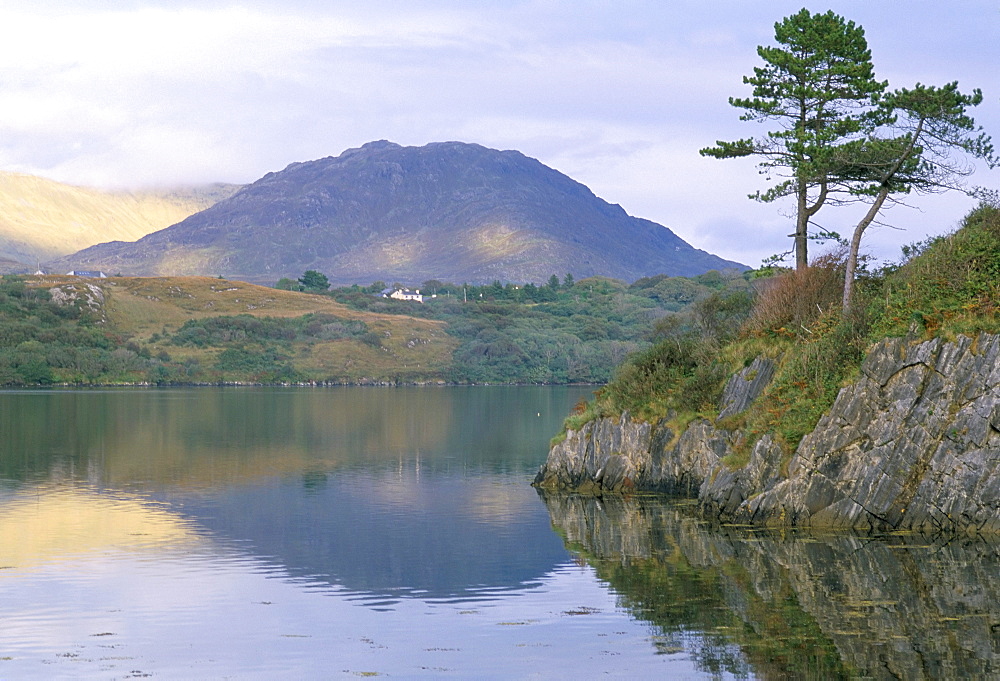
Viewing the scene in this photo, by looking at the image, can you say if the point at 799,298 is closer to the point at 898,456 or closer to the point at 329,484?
the point at 898,456

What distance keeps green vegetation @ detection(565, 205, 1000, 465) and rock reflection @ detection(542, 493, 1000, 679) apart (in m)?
4.70

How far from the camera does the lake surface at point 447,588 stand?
66.2 ft

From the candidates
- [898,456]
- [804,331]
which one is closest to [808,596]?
[898,456]

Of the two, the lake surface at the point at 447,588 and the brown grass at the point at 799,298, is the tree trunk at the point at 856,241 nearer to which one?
the brown grass at the point at 799,298

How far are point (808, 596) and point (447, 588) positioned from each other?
28.0 feet

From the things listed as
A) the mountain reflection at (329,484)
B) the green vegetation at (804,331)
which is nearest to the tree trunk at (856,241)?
the green vegetation at (804,331)

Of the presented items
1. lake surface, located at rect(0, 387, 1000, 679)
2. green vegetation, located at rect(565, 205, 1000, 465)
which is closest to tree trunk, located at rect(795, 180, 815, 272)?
green vegetation, located at rect(565, 205, 1000, 465)

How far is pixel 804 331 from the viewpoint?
38.3 meters

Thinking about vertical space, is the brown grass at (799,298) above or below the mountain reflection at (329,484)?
above

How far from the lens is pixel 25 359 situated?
18975 cm

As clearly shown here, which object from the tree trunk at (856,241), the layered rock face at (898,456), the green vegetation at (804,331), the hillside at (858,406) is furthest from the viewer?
the tree trunk at (856,241)

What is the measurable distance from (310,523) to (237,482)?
13650mm

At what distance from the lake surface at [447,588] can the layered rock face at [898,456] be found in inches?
42.0

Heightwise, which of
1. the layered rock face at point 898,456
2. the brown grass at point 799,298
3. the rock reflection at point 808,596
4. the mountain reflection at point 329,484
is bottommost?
the mountain reflection at point 329,484
